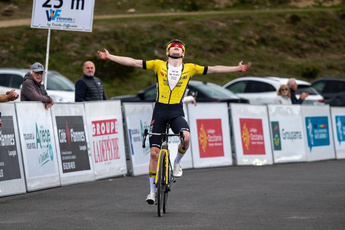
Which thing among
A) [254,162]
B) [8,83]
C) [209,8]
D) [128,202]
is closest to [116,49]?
[209,8]

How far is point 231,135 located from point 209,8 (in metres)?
50.5

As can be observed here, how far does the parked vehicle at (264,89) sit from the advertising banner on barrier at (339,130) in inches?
192

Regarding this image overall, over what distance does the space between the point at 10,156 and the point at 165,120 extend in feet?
9.98

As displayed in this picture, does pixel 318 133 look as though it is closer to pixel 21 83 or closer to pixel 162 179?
pixel 21 83

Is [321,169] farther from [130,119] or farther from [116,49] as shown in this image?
[116,49]

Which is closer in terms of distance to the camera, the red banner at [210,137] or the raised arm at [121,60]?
the raised arm at [121,60]

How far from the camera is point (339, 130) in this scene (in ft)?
71.2

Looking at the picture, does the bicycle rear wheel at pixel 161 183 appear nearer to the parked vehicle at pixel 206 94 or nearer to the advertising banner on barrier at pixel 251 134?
the advertising banner on barrier at pixel 251 134

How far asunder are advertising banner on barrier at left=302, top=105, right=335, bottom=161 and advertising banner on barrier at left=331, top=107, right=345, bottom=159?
24 centimetres

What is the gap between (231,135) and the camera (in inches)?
722

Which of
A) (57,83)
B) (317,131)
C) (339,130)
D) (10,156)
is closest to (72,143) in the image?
(10,156)

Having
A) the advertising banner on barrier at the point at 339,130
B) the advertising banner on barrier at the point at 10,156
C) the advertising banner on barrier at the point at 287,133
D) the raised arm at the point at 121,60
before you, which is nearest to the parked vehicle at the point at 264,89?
the advertising banner on barrier at the point at 339,130

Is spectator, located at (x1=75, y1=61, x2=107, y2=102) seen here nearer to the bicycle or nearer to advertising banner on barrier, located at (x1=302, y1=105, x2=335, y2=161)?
the bicycle

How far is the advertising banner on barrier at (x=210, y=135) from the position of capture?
17.2 metres
